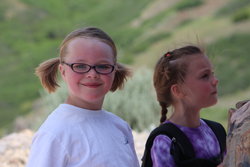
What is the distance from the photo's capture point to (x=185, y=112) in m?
Answer: 2.91

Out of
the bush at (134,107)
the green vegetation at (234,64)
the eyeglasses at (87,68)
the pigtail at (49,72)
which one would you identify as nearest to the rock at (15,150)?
the bush at (134,107)

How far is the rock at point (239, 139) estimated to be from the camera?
2523 millimetres

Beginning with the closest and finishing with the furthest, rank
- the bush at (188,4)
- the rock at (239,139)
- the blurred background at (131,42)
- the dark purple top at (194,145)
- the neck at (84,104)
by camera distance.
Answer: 1. the rock at (239,139)
2. the dark purple top at (194,145)
3. the neck at (84,104)
4. the blurred background at (131,42)
5. the bush at (188,4)

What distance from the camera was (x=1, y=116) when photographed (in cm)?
3184

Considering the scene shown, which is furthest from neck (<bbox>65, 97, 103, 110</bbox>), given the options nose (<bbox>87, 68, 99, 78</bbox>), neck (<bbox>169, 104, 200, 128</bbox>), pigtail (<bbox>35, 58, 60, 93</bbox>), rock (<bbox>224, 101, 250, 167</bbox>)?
rock (<bbox>224, 101, 250, 167</bbox>)

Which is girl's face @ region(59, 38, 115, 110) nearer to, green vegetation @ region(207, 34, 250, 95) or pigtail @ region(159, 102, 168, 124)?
pigtail @ region(159, 102, 168, 124)

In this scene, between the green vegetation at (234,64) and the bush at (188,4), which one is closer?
the green vegetation at (234,64)

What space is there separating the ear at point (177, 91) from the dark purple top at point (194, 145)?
0.16 metres

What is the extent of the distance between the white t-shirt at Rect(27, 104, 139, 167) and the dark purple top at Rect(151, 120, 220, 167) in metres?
0.27

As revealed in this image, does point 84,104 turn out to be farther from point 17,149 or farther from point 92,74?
point 17,149

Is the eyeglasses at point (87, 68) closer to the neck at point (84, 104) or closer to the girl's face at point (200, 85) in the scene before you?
the neck at point (84, 104)

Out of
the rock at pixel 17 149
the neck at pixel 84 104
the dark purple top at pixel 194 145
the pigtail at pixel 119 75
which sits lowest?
the rock at pixel 17 149

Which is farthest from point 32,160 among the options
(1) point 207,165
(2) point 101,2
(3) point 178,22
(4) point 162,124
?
(2) point 101,2

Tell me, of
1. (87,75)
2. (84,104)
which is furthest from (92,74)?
(84,104)
